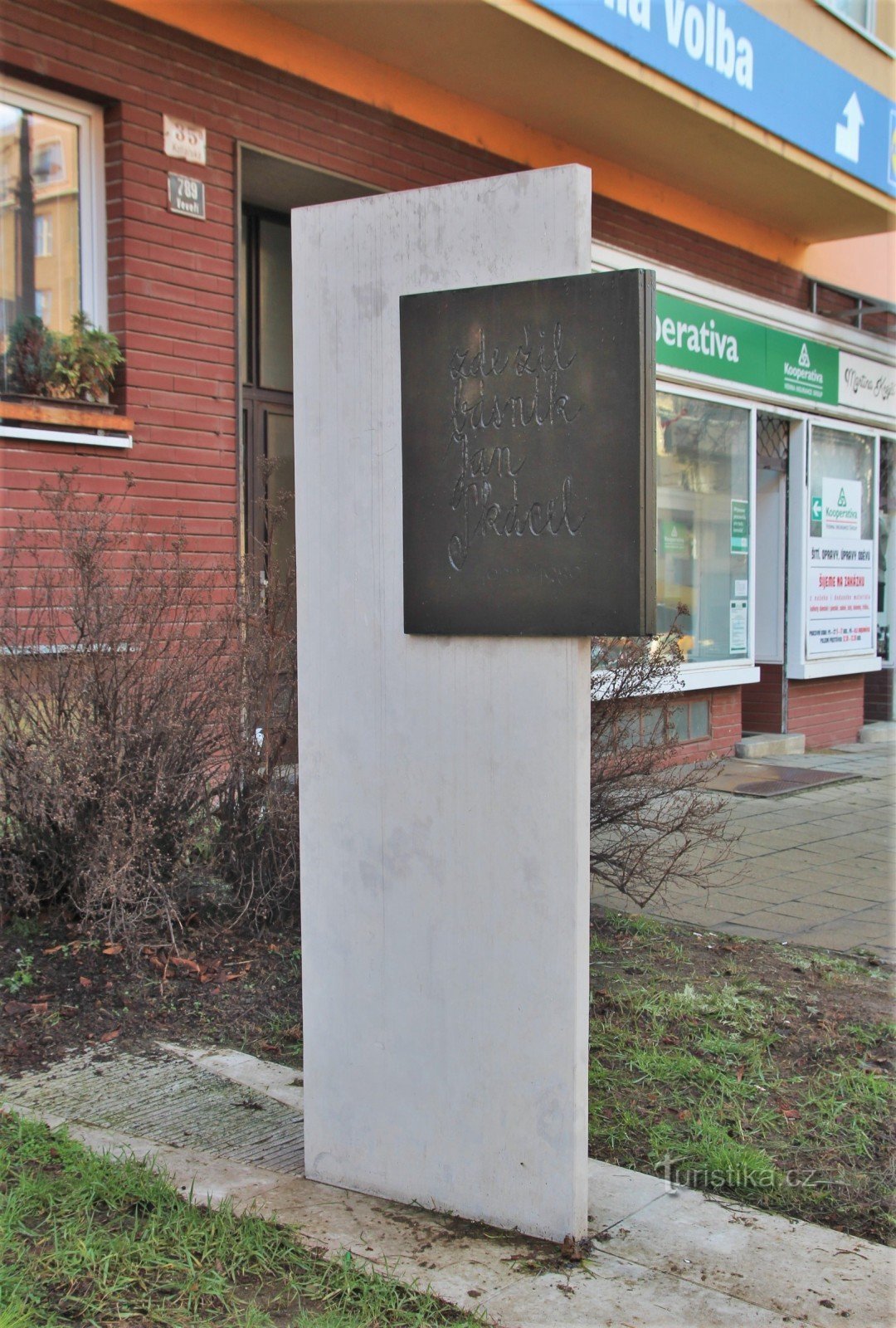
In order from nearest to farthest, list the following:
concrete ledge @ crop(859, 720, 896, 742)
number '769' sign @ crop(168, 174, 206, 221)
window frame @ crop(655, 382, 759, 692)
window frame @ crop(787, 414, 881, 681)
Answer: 1. number '769' sign @ crop(168, 174, 206, 221)
2. window frame @ crop(655, 382, 759, 692)
3. window frame @ crop(787, 414, 881, 681)
4. concrete ledge @ crop(859, 720, 896, 742)

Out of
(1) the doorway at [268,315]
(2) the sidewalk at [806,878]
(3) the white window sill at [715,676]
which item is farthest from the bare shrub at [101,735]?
(3) the white window sill at [715,676]

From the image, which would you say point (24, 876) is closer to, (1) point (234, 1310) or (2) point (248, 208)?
(1) point (234, 1310)

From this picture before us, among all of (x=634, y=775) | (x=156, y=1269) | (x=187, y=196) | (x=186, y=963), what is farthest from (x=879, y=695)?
(x=156, y=1269)

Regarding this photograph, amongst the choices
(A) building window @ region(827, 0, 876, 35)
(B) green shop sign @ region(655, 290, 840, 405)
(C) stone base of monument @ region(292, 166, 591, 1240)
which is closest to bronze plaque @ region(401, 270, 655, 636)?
(C) stone base of monument @ region(292, 166, 591, 1240)

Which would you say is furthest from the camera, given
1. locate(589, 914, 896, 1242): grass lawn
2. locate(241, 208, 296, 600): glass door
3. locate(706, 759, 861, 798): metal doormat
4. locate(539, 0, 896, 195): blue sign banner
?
locate(706, 759, 861, 798): metal doormat

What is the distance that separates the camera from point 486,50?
7730 mm

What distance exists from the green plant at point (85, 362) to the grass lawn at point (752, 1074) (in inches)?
154

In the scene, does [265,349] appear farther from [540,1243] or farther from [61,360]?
[540,1243]

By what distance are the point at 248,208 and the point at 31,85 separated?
7.07ft

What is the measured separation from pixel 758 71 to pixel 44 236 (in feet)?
18.9

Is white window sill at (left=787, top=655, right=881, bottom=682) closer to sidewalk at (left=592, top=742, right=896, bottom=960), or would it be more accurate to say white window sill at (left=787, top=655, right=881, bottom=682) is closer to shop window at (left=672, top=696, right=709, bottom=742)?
shop window at (left=672, top=696, right=709, bottom=742)

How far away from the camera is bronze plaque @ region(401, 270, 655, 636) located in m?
2.66

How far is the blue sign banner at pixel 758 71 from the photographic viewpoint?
8031 mm

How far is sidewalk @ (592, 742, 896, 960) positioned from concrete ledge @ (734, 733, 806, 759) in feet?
4.40
